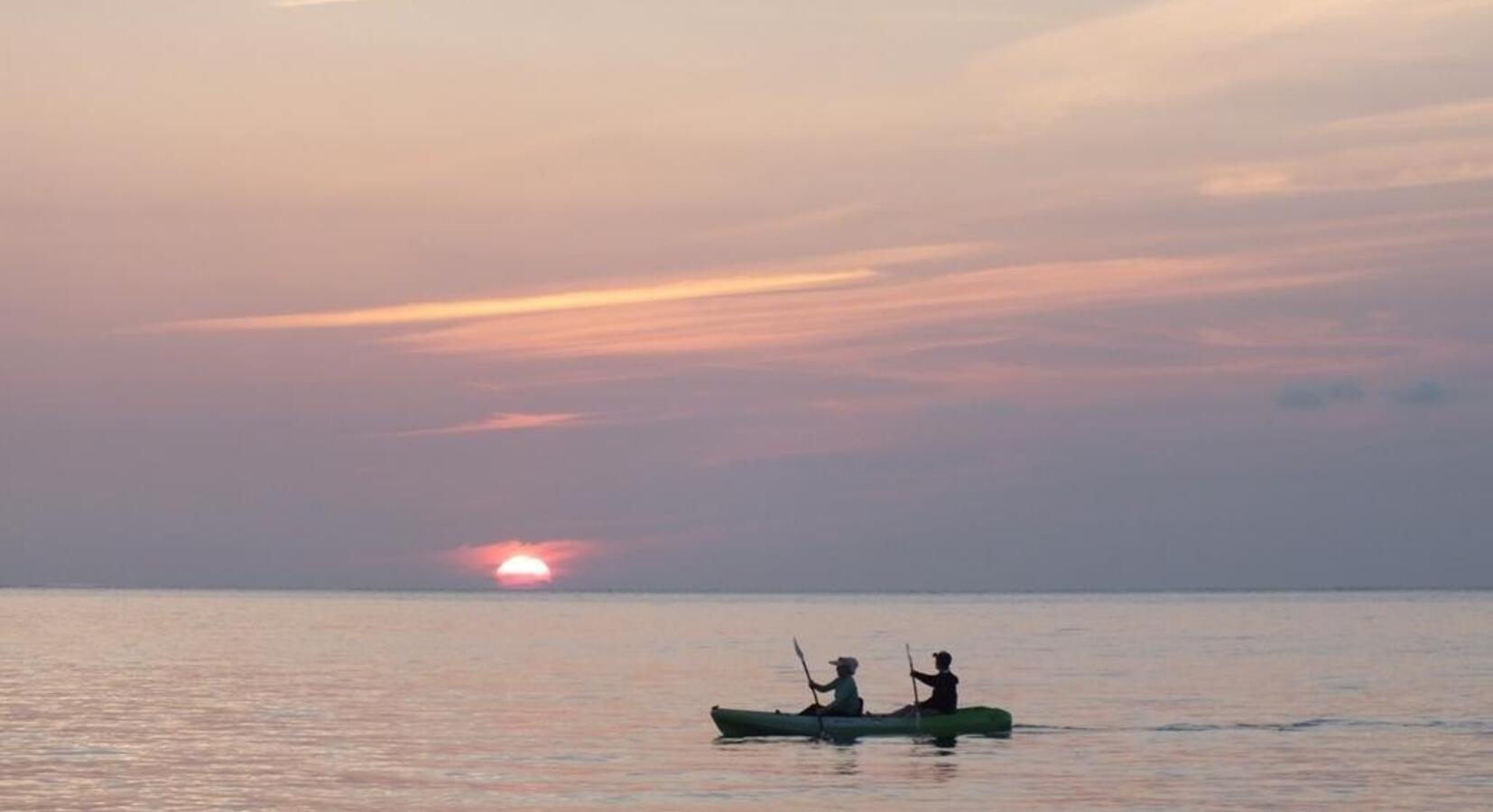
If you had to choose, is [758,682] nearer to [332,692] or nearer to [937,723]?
[332,692]

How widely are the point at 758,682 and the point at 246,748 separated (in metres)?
26.0

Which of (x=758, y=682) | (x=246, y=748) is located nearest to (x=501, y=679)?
(x=758, y=682)

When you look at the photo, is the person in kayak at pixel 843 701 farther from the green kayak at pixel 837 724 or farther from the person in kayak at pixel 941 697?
the person in kayak at pixel 941 697

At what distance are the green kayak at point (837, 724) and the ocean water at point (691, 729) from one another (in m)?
0.33

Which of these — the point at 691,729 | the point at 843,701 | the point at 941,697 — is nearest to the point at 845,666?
the point at 843,701

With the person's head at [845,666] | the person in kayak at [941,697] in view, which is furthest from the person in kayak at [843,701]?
the person in kayak at [941,697]

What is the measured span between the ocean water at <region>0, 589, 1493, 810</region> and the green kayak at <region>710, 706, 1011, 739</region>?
327 millimetres

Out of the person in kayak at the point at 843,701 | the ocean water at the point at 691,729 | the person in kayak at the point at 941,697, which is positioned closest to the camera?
the ocean water at the point at 691,729

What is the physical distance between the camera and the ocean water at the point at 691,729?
111ft

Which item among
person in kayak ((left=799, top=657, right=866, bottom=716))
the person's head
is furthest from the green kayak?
the person's head

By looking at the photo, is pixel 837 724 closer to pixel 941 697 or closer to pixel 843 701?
pixel 843 701

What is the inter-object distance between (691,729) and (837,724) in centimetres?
453

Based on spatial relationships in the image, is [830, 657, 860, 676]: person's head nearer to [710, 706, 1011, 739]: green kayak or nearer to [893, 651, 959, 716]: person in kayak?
[710, 706, 1011, 739]: green kayak

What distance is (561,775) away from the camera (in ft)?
119
